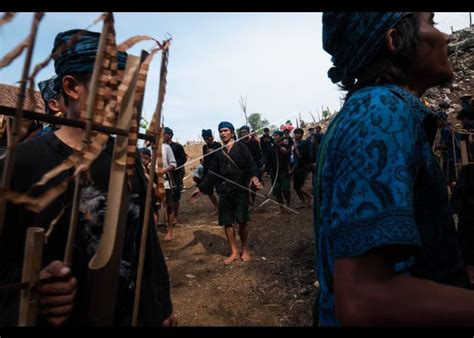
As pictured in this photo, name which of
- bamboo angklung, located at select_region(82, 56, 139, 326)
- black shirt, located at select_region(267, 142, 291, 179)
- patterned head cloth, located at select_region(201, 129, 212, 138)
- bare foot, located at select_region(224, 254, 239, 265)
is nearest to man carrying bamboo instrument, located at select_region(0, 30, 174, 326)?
bamboo angklung, located at select_region(82, 56, 139, 326)

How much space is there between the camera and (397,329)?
800 millimetres

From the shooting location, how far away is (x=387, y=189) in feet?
2.65

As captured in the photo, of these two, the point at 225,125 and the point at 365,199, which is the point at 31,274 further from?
the point at 225,125

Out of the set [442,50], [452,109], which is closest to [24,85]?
[442,50]

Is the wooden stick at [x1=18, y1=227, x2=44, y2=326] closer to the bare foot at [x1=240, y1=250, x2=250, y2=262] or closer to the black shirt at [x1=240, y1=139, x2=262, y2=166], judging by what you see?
the bare foot at [x1=240, y1=250, x2=250, y2=262]

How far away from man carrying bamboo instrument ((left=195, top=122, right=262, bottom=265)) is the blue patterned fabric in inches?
200

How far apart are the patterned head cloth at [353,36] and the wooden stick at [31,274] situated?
3.25 feet

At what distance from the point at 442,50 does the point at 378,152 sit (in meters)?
0.52

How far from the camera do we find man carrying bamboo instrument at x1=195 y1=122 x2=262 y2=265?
6.12 metres

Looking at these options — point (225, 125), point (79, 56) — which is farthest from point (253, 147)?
point (79, 56)

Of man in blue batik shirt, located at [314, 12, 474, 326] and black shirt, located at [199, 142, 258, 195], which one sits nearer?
man in blue batik shirt, located at [314, 12, 474, 326]

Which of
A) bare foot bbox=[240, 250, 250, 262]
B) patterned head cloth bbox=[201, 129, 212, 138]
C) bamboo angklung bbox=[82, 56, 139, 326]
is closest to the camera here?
bamboo angklung bbox=[82, 56, 139, 326]

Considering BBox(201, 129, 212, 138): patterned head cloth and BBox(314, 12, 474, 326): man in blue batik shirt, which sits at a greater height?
BBox(201, 129, 212, 138): patterned head cloth

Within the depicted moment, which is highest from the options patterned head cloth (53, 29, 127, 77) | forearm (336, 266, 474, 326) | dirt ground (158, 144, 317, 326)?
patterned head cloth (53, 29, 127, 77)
